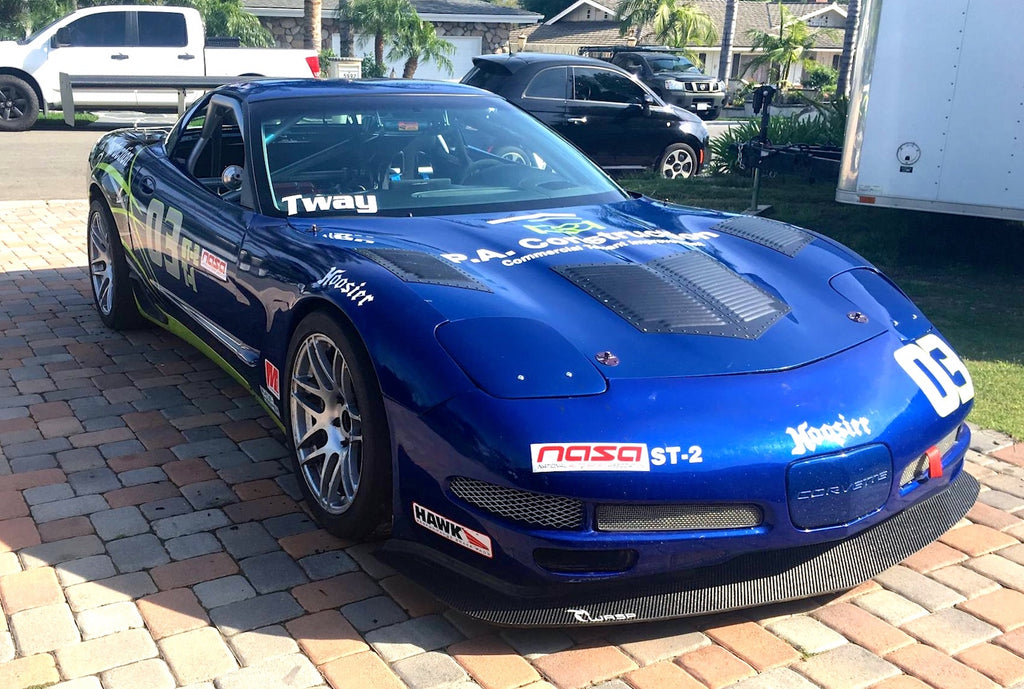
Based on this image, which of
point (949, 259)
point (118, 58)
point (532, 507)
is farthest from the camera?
point (118, 58)

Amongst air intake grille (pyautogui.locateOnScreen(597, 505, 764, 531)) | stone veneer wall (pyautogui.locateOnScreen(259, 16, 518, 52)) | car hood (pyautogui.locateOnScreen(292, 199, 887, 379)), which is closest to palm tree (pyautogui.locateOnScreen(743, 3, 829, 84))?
stone veneer wall (pyautogui.locateOnScreen(259, 16, 518, 52))

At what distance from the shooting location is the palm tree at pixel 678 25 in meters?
44.4

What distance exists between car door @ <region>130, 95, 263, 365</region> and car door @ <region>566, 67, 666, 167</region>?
25.0ft

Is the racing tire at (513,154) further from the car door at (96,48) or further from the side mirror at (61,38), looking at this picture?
the side mirror at (61,38)

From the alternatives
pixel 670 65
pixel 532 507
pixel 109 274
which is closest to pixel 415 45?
pixel 670 65

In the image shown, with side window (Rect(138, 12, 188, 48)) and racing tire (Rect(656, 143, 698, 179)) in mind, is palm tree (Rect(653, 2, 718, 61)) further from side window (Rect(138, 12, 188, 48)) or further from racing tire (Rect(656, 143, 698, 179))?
racing tire (Rect(656, 143, 698, 179))

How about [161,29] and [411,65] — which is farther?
[411,65]

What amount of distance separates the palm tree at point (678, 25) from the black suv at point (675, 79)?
17.1m

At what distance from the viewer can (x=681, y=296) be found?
3299 mm

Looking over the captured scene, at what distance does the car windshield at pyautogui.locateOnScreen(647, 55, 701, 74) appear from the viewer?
1044 inches

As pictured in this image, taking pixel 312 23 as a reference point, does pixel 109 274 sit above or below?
below

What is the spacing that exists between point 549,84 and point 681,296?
31.2 feet

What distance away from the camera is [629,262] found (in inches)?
139

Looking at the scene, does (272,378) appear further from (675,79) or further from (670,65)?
(670,65)
